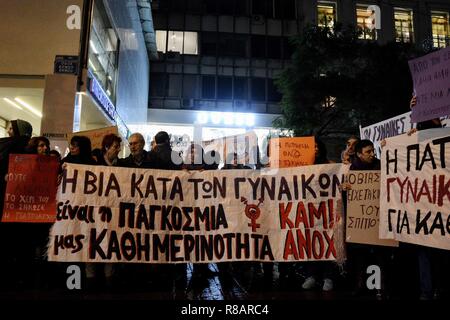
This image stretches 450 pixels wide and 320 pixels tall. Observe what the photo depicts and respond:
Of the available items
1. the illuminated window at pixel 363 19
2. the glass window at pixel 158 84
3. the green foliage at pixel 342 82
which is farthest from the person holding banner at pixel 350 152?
the illuminated window at pixel 363 19

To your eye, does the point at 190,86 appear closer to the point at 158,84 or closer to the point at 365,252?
the point at 158,84

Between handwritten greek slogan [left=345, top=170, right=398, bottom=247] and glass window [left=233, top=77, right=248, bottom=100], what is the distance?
24861mm

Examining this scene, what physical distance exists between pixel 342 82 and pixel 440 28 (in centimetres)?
1489

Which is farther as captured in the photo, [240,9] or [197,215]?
[240,9]

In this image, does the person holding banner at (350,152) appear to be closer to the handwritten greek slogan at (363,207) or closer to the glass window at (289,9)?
the handwritten greek slogan at (363,207)

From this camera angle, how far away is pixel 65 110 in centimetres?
Result: 962

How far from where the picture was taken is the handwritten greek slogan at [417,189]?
448cm

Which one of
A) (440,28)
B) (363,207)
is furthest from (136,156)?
(440,28)

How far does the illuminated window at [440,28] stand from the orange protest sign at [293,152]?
2844cm

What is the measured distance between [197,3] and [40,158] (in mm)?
27534

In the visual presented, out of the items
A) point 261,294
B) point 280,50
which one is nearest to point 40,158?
point 261,294

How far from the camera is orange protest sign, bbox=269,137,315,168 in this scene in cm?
633

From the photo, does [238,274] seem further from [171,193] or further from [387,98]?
[387,98]

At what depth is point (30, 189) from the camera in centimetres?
520
